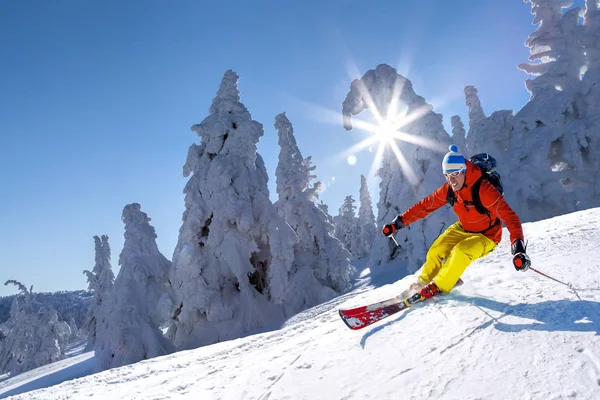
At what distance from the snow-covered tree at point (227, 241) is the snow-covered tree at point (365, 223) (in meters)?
31.0

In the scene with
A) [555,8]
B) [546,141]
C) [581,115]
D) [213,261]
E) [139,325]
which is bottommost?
[139,325]

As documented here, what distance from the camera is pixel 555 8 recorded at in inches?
782

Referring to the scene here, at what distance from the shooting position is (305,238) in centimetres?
2331

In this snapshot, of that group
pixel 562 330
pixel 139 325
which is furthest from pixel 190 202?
pixel 562 330

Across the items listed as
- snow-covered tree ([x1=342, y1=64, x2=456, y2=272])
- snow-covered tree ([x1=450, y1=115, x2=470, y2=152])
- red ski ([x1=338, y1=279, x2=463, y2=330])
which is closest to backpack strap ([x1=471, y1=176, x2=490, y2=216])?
red ski ([x1=338, y1=279, x2=463, y2=330])

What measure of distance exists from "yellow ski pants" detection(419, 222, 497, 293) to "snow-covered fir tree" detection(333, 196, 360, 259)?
153ft

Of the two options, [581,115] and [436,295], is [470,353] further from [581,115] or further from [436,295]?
[581,115]

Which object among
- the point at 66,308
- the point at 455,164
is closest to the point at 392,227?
the point at 455,164

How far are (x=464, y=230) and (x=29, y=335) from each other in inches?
1705

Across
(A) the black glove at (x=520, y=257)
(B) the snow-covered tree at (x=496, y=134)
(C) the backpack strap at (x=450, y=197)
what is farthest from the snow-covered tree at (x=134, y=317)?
(B) the snow-covered tree at (x=496, y=134)

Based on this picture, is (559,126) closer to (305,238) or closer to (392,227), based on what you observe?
(305,238)

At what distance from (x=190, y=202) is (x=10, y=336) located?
30.6 m

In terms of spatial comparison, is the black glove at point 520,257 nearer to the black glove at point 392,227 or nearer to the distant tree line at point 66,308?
the black glove at point 392,227

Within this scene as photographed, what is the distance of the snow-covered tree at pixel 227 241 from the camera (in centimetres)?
1723
